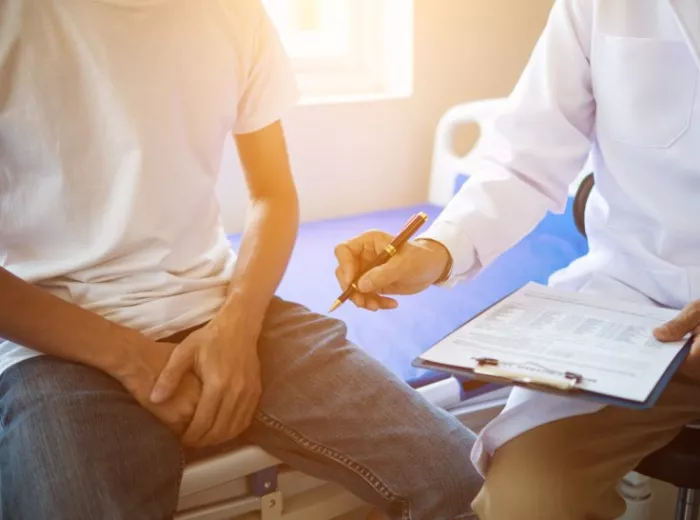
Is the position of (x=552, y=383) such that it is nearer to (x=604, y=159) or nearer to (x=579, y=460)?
(x=579, y=460)

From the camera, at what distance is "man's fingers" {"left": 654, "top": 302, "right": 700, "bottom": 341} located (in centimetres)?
77

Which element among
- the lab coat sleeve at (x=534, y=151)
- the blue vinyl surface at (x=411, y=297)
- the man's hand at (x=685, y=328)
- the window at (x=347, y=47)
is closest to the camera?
the man's hand at (x=685, y=328)

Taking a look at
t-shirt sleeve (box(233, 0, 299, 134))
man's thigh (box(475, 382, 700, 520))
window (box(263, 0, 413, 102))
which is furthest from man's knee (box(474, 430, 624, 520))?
window (box(263, 0, 413, 102))

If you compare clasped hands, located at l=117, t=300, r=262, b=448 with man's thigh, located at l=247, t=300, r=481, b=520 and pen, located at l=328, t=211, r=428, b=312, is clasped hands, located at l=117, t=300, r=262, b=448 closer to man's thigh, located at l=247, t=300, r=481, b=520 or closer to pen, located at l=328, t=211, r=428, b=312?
man's thigh, located at l=247, t=300, r=481, b=520

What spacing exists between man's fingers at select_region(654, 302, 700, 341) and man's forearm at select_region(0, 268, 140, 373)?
0.55 m

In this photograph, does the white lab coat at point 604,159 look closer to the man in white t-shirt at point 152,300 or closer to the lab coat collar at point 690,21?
the lab coat collar at point 690,21

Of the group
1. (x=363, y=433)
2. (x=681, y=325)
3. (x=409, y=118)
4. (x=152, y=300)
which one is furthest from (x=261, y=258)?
(x=409, y=118)

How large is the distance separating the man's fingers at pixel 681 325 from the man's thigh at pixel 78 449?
506 mm

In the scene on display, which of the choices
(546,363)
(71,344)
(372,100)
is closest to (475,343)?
(546,363)

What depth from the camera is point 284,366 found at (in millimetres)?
934

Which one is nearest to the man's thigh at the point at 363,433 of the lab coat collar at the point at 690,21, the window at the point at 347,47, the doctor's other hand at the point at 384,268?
the doctor's other hand at the point at 384,268

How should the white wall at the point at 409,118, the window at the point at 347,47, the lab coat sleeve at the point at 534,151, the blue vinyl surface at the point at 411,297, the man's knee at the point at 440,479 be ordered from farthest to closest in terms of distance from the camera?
1. the window at the point at 347,47
2. the white wall at the point at 409,118
3. the blue vinyl surface at the point at 411,297
4. the lab coat sleeve at the point at 534,151
5. the man's knee at the point at 440,479

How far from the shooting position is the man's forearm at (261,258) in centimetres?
94

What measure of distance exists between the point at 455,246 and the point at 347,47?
114 centimetres
